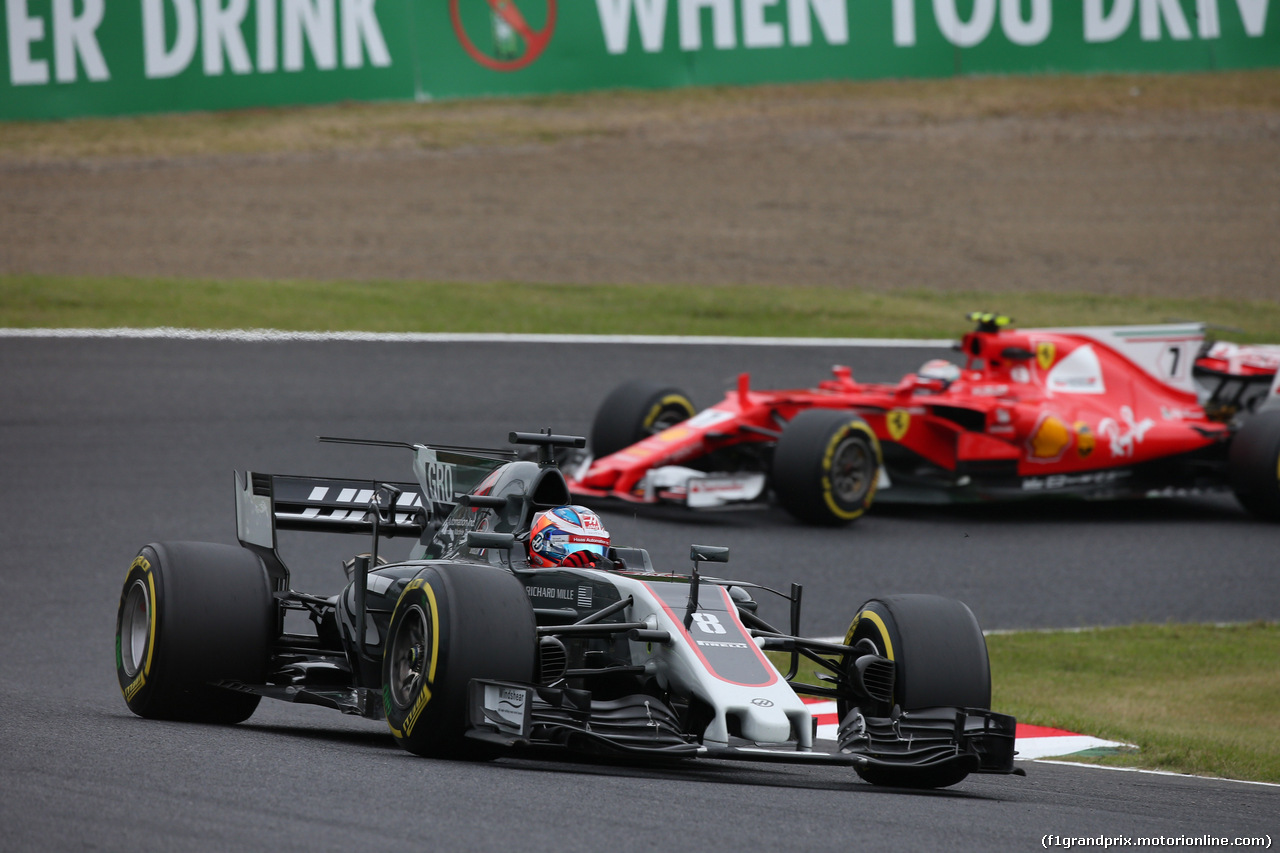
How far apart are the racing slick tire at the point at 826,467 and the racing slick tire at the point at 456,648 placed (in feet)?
23.1

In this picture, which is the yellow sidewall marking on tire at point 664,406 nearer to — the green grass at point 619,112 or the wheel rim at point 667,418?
the wheel rim at point 667,418

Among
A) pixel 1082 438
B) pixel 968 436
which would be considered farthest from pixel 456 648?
pixel 1082 438

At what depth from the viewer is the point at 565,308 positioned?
21.0 metres

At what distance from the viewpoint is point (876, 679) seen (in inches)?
274

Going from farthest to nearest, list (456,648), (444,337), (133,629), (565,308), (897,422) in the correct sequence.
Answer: (565,308) < (444,337) < (897,422) < (133,629) < (456,648)

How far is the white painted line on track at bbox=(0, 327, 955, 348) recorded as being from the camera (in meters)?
17.6

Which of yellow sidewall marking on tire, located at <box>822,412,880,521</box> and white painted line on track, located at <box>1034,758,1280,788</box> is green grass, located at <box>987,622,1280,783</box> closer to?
white painted line on track, located at <box>1034,758,1280,788</box>

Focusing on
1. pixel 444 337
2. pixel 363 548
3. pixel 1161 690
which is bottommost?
pixel 1161 690

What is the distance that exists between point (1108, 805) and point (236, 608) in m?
3.68

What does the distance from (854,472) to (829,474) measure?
46cm

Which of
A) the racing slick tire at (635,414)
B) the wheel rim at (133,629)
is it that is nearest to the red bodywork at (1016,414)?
the racing slick tire at (635,414)

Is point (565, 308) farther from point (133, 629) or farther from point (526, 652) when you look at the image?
point (526, 652)

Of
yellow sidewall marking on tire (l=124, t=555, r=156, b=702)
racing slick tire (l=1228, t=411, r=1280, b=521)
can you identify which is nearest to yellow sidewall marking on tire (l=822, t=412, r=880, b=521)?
racing slick tire (l=1228, t=411, r=1280, b=521)

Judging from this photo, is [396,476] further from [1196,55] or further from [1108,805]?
[1196,55]
